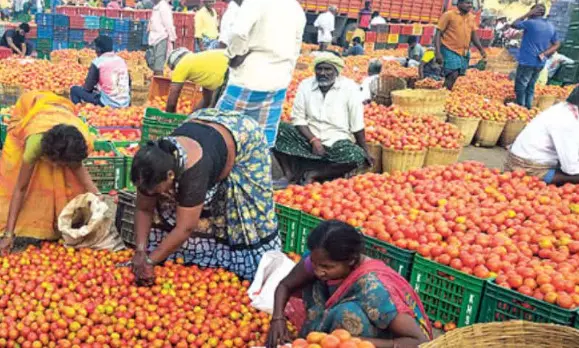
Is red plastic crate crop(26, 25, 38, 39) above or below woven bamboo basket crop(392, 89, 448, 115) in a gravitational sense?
below

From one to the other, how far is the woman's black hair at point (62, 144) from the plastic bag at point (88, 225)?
362mm

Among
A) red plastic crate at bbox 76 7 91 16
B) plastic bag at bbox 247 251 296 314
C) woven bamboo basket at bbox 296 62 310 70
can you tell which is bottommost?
plastic bag at bbox 247 251 296 314

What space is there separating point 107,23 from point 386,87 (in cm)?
842

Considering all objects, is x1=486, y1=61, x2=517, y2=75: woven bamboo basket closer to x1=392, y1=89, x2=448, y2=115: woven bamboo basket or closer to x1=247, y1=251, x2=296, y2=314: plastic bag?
x1=392, y1=89, x2=448, y2=115: woven bamboo basket

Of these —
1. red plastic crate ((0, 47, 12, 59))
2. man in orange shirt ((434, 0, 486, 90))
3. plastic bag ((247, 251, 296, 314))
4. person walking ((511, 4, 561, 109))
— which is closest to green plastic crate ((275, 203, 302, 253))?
plastic bag ((247, 251, 296, 314))

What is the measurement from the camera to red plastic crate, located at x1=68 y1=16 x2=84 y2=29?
570 inches

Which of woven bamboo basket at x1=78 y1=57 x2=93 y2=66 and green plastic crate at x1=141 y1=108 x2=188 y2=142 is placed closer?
green plastic crate at x1=141 y1=108 x2=188 y2=142

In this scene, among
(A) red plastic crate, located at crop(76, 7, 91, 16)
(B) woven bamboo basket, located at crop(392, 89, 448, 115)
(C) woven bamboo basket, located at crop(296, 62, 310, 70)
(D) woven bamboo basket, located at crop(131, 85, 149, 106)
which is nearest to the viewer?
(B) woven bamboo basket, located at crop(392, 89, 448, 115)

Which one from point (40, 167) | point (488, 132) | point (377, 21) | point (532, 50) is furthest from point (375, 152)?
point (377, 21)

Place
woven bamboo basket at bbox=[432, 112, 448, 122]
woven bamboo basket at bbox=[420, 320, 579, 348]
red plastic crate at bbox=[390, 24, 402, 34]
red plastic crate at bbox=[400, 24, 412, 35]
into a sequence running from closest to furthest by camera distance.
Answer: woven bamboo basket at bbox=[420, 320, 579, 348]
woven bamboo basket at bbox=[432, 112, 448, 122]
red plastic crate at bbox=[390, 24, 402, 34]
red plastic crate at bbox=[400, 24, 412, 35]

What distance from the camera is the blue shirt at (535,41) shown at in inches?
388

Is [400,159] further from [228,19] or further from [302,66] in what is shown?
[302,66]

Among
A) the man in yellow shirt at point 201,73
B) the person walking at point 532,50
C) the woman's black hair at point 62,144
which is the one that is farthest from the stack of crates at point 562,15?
the woman's black hair at point 62,144

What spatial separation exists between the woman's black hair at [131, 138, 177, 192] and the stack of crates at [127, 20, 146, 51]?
1311 centimetres
